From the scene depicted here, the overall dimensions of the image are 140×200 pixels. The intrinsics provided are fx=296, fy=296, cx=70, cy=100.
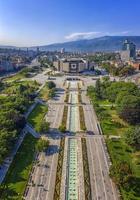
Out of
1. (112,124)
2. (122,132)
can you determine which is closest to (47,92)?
(112,124)

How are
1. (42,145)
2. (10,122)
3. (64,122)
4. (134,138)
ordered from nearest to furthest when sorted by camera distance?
(42,145) < (134,138) < (10,122) < (64,122)

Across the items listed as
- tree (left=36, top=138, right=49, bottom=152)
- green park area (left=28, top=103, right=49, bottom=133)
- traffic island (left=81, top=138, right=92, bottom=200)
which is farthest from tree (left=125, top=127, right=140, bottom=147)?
green park area (left=28, top=103, right=49, bottom=133)

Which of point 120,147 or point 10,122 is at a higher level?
point 10,122

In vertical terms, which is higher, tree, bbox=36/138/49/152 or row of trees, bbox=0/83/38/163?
row of trees, bbox=0/83/38/163

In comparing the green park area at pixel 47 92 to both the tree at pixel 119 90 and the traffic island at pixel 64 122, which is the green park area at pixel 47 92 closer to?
the traffic island at pixel 64 122

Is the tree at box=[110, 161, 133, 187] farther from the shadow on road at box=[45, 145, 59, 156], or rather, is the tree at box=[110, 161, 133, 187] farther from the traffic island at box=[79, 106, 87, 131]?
the traffic island at box=[79, 106, 87, 131]

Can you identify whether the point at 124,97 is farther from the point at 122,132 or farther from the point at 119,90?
the point at 122,132

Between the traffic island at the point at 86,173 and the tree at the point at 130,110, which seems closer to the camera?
the traffic island at the point at 86,173

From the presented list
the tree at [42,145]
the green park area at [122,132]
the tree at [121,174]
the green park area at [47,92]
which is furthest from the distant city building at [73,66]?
the tree at [121,174]
